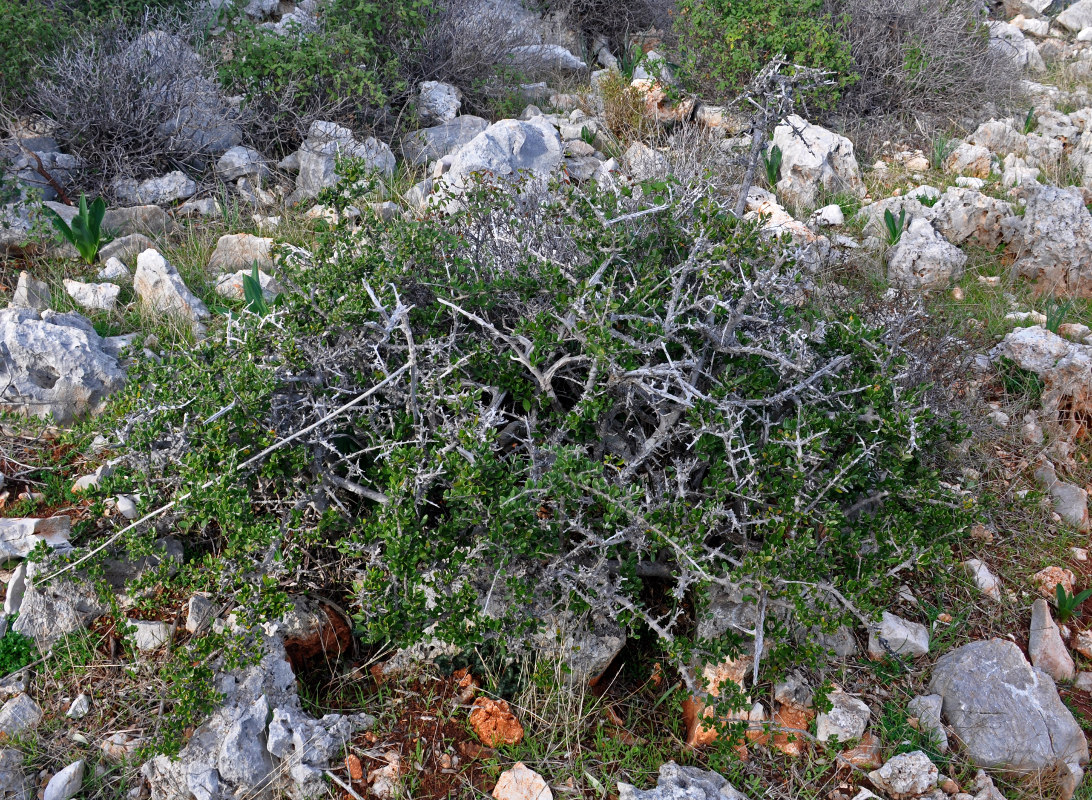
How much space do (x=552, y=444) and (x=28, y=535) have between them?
1741 millimetres

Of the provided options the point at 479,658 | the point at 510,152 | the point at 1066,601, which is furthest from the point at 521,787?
the point at 510,152

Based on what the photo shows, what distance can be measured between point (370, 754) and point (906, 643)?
176 cm

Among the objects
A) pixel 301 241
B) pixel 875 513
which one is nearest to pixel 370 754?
pixel 875 513

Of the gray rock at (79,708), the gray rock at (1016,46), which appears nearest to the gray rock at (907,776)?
the gray rock at (79,708)

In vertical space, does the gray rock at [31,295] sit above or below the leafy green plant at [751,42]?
below

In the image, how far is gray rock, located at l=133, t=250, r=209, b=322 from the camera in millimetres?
3668

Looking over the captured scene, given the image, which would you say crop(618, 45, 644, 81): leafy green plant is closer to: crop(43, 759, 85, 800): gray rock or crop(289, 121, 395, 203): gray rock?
crop(289, 121, 395, 203): gray rock

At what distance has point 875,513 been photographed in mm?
2686

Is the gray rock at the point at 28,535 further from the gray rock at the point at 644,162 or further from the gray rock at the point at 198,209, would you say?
the gray rock at the point at 644,162

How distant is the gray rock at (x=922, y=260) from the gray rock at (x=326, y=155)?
2948mm

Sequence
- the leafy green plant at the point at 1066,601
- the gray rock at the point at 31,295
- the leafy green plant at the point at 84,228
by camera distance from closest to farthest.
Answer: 1. the leafy green plant at the point at 1066,601
2. the gray rock at the point at 31,295
3. the leafy green plant at the point at 84,228

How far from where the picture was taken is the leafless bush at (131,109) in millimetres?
4609

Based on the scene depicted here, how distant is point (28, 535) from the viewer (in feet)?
8.68

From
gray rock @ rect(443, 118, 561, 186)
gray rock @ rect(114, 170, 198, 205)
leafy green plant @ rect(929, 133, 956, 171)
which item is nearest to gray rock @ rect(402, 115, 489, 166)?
gray rock @ rect(443, 118, 561, 186)
